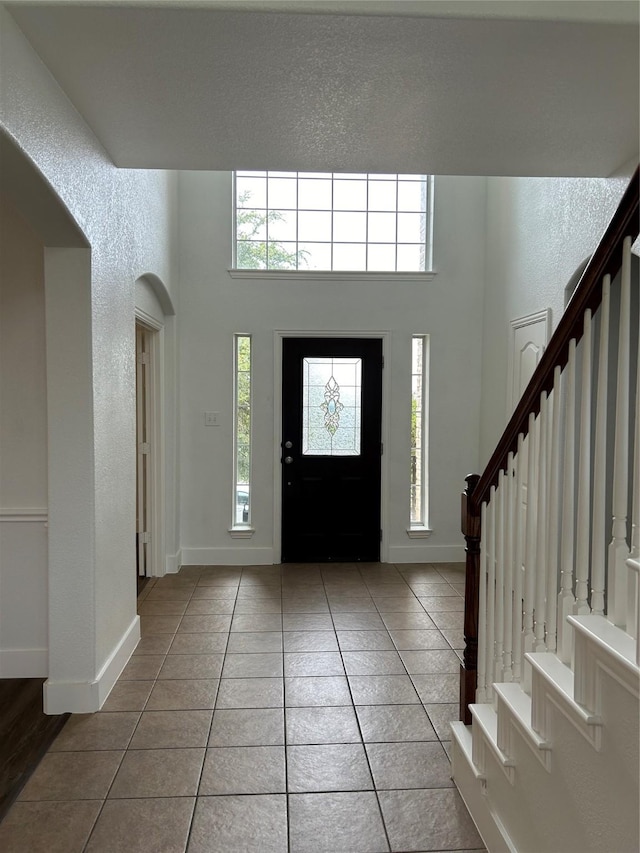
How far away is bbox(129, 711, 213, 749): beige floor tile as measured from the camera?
261 cm

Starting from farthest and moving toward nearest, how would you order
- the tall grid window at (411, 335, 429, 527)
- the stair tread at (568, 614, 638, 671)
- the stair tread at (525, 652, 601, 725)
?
the tall grid window at (411, 335, 429, 527)
the stair tread at (525, 652, 601, 725)
the stair tread at (568, 614, 638, 671)

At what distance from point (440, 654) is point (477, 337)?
2.96 meters

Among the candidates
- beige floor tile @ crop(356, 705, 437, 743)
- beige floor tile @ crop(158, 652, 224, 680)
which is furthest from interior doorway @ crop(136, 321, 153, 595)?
beige floor tile @ crop(356, 705, 437, 743)

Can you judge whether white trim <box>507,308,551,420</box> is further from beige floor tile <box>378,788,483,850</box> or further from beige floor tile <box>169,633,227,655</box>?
beige floor tile <box>378,788,483,850</box>

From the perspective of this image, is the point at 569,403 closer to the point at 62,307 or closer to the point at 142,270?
the point at 62,307

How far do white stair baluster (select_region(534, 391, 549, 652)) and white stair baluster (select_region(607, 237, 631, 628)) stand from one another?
30cm

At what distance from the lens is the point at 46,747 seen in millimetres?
2561

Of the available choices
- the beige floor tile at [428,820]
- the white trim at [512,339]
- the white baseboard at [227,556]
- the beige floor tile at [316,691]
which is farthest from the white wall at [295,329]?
the beige floor tile at [428,820]

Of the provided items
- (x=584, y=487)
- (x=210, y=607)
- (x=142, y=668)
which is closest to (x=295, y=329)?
(x=210, y=607)

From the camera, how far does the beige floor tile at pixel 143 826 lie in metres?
2.01

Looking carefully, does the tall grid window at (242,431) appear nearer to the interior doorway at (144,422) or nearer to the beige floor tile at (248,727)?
the interior doorway at (144,422)

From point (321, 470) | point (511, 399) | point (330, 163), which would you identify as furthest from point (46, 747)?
point (511, 399)

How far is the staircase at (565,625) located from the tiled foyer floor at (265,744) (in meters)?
0.36

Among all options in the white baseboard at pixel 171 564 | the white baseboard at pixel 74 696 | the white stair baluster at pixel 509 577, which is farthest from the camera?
the white baseboard at pixel 171 564
